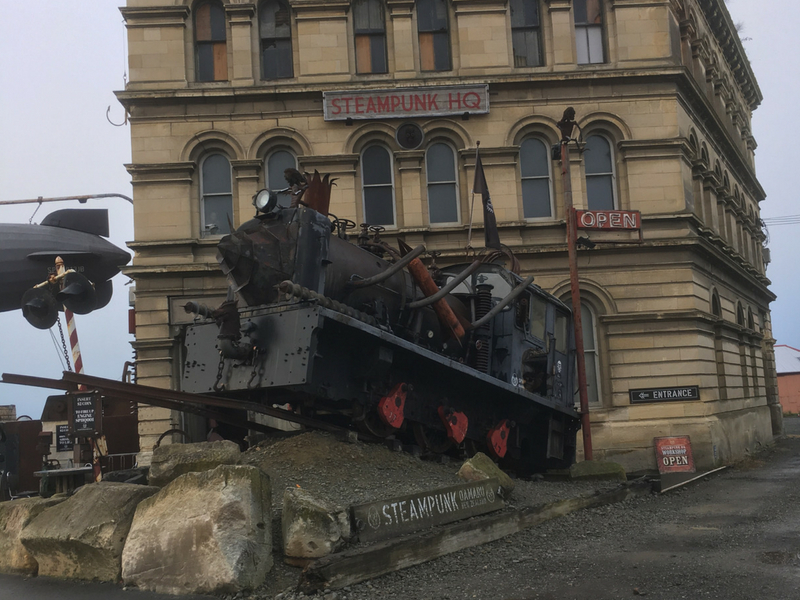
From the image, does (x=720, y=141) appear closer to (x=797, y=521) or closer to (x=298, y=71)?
(x=298, y=71)

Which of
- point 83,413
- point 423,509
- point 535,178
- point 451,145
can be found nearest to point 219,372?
point 423,509

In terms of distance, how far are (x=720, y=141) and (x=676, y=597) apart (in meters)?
21.5

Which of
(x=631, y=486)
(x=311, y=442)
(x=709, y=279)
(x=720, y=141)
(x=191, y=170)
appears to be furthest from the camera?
(x=720, y=141)

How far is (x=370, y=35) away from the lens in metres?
19.2

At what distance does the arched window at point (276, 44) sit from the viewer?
1906 centimetres

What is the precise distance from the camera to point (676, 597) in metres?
5.80

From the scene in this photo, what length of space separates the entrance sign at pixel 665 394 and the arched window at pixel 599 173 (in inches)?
172

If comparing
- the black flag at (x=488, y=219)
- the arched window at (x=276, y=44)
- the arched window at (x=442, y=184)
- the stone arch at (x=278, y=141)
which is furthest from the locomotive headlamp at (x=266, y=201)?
the arched window at (x=276, y=44)

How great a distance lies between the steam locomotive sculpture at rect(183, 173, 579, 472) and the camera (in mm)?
8570

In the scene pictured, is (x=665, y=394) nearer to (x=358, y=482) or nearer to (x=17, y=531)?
(x=358, y=482)

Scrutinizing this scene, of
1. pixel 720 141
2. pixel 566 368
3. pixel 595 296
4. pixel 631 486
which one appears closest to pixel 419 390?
pixel 631 486

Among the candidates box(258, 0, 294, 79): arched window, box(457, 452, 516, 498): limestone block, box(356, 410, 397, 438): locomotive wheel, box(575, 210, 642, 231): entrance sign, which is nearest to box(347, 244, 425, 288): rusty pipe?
box(356, 410, 397, 438): locomotive wheel

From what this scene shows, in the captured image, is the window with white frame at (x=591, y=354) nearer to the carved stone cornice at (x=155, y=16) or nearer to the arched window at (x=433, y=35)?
the arched window at (x=433, y=35)

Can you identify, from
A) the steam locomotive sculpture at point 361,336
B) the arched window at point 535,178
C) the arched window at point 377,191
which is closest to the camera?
the steam locomotive sculpture at point 361,336
